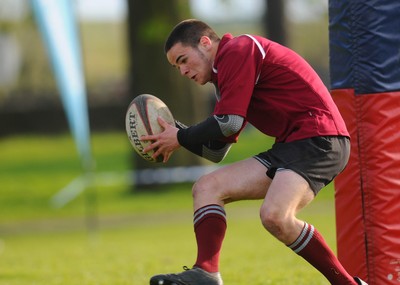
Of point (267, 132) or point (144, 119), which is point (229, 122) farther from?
point (144, 119)

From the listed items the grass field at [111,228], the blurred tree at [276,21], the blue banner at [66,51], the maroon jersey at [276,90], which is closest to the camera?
the maroon jersey at [276,90]

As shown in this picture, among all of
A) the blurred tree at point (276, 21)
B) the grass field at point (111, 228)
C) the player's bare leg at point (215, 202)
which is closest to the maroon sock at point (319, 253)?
the player's bare leg at point (215, 202)

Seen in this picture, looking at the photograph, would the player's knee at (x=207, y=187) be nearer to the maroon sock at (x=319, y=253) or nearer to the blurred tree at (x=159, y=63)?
the maroon sock at (x=319, y=253)

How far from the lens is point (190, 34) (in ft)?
19.3

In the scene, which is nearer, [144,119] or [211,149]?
[144,119]

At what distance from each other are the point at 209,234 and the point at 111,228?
12336mm

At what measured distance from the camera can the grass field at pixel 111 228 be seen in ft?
28.0

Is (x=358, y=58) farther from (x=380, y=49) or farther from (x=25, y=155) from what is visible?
(x=25, y=155)

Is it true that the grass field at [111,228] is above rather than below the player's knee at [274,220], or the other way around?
below

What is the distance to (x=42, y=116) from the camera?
123 ft

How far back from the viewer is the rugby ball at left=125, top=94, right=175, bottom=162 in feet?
19.3

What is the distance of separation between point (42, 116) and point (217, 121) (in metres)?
32.5

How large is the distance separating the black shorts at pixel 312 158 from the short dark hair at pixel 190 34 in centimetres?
82

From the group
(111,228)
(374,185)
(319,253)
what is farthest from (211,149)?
(111,228)
